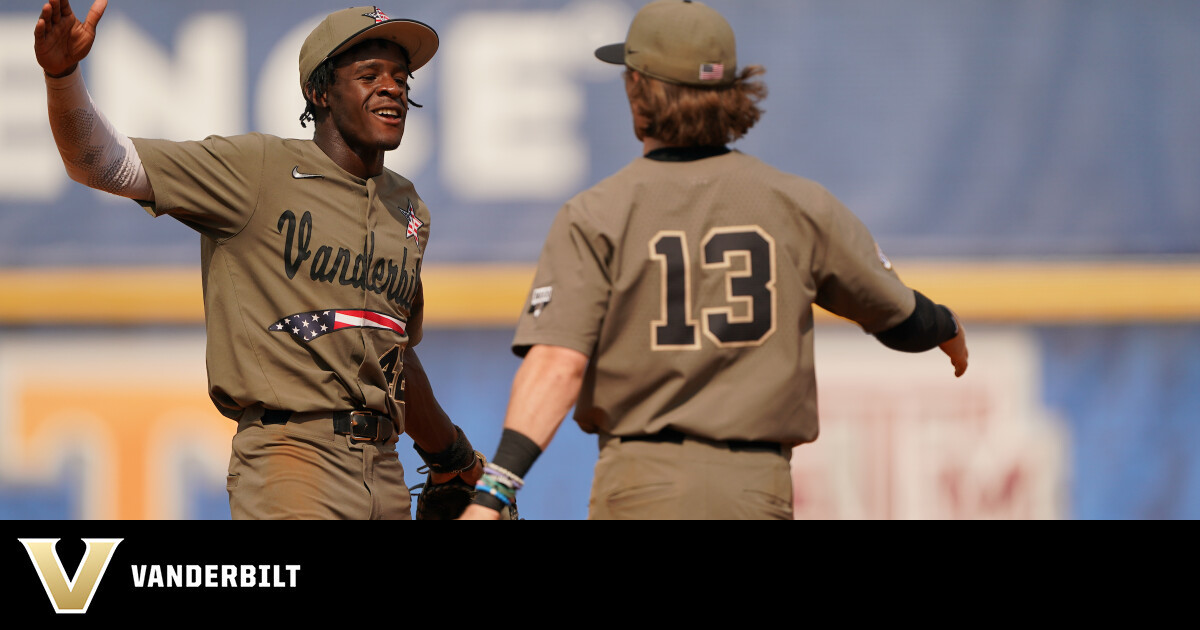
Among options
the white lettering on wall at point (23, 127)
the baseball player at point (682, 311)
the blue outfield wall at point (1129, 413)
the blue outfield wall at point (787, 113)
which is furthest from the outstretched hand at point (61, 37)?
the blue outfield wall at point (1129, 413)

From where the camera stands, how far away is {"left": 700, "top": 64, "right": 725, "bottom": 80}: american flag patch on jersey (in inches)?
91.0

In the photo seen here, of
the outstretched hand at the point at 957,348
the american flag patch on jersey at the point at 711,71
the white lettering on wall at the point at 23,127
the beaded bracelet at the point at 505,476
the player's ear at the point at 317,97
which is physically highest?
the white lettering on wall at the point at 23,127

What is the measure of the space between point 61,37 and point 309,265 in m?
0.75

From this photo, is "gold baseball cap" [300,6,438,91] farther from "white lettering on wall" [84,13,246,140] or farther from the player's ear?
"white lettering on wall" [84,13,246,140]

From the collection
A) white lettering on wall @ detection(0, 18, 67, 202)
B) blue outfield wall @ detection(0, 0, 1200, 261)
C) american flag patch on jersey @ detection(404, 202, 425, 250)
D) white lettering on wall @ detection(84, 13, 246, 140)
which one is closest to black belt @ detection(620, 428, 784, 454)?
american flag patch on jersey @ detection(404, 202, 425, 250)

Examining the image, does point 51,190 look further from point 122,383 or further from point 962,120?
point 962,120

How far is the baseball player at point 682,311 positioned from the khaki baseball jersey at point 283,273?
2.65 feet

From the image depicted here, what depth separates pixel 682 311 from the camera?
89.0 inches

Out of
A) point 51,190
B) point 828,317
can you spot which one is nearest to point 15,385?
point 51,190

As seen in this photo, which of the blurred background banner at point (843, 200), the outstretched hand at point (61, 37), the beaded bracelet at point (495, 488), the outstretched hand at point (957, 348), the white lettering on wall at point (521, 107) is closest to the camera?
the beaded bracelet at point (495, 488)

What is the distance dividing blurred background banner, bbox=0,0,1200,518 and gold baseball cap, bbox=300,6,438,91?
5.53ft

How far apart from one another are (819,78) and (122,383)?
3.01m

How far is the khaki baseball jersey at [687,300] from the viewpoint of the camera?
2248 mm

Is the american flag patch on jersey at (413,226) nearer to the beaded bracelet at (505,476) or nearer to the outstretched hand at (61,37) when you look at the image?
the outstretched hand at (61,37)
